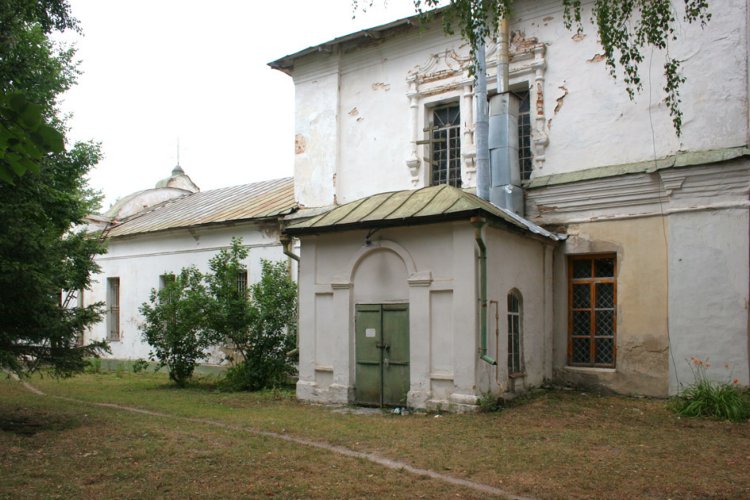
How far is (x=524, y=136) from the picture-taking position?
42.9 feet

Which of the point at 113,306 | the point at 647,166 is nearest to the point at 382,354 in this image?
the point at 647,166

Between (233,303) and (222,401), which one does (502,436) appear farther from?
(233,303)

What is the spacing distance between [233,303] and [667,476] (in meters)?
9.45

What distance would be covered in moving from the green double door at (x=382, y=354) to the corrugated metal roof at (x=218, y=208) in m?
5.73

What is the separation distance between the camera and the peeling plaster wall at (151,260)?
16.9 metres

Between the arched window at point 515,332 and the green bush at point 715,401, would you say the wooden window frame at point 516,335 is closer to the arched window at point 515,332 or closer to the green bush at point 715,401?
the arched window at point 515,332

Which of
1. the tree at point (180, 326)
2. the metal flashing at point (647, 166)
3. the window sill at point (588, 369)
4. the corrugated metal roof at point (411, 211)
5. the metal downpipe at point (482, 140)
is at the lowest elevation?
the window sill at point (588, 369)

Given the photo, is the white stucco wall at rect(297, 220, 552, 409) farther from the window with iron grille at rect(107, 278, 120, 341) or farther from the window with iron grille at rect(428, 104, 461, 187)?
the window with iron grille at rect(107, 278, 120, 341)

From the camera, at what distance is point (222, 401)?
11805 millimetres

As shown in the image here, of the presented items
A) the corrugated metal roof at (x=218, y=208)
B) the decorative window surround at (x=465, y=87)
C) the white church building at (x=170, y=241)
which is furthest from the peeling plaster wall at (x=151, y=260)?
the decorative window surround at (x=465, y=87)

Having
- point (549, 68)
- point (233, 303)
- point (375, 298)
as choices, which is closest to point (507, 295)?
point (375, 298)

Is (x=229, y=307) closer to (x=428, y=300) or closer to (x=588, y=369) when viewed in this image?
(x=428, y=300)

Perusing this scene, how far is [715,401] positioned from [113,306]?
57.5 ft

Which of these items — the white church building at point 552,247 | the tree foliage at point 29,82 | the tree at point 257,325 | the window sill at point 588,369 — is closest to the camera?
the tree foliage at point 29,82
